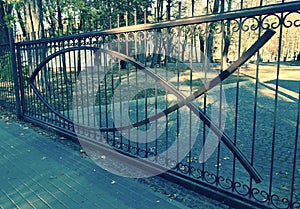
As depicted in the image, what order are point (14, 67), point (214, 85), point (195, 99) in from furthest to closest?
point (14, 67) < point (195, 99) < point (214, 85)

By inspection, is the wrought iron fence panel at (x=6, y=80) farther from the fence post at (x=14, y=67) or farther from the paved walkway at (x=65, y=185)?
the paved walkway at (x=65, y=185)

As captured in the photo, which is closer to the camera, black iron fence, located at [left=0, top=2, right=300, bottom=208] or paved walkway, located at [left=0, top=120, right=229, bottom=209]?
black iron fence, located at [left=0, top=2, right=300, bottom=208]

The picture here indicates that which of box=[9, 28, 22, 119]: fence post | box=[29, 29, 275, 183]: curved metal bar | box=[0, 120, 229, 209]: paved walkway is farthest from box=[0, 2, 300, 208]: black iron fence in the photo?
box=[0, 120, 229, 209]: paved walkway

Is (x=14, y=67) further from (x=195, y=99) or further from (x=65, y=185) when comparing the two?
(x=195, y=99)

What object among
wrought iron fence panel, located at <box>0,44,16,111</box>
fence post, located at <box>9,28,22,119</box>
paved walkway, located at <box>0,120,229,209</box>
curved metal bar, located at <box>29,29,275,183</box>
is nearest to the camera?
curved metal bar, located at <box>29,29,275,183</box>

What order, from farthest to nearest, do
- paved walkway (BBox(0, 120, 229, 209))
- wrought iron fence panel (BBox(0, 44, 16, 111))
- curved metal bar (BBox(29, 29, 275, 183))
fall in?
wrought iron fence panel (BBox(0, 44, 16, 111)) < paved walkway (BBox(0, 120, 229, 209)) < curved metal bar (BBox(29, 29, 275, 183))

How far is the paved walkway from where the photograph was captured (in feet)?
10.3

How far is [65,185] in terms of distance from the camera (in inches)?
142

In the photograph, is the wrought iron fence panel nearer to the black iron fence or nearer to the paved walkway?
the black iron fence

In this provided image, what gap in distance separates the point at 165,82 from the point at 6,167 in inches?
109

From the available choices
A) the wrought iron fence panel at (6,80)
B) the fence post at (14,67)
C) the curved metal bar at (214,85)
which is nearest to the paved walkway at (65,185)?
the curved metal bar at (214,85)

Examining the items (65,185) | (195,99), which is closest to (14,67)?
(65,185)

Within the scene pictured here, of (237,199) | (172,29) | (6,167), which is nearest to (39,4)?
(6,167)

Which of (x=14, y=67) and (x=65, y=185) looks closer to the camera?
(x=65, y=185)
